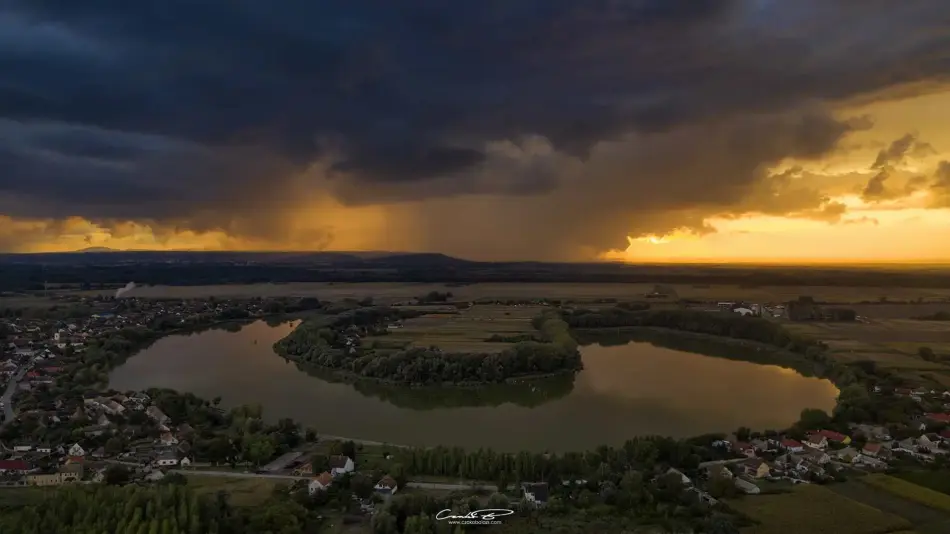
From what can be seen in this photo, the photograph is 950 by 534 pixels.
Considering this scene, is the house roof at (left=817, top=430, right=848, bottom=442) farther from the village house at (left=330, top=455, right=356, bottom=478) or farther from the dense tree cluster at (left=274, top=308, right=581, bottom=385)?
the dense tree cluster at (left=274, top=308, right=581, bottom=385)

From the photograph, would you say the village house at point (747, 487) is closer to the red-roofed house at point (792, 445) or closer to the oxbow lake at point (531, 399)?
the red-roofed house at point (792, 445)

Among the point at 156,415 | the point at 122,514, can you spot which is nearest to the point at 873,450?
the point at 122,514

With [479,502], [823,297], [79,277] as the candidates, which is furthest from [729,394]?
[79,277]

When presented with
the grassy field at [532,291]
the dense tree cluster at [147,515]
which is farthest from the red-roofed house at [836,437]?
the grassy field at [532,291]

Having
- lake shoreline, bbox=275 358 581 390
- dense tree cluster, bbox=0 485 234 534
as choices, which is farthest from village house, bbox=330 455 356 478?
lake shoreline, bbox=275 358 581 390

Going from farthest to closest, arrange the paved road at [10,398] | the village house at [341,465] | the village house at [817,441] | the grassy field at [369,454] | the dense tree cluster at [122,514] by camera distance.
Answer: the paved road at [10,398] → the village house at [817,441] → the grassy field at [369,454] → the village house at [341,465] → the dense tree cluster at [122,514]
